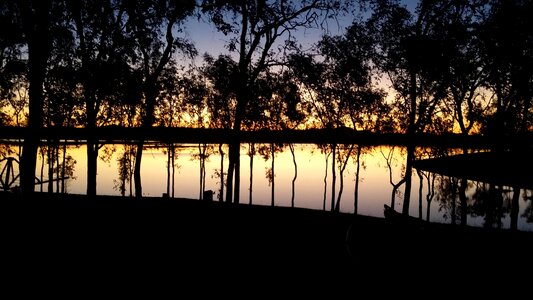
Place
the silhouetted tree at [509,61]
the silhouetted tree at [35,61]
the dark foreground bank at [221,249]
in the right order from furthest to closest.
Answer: the silhouetted tree at [509,61] < the silhouetted tree at [35,61] < the dark foreground bank at [221,249]

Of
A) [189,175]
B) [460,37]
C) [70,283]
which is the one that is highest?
[460,37]

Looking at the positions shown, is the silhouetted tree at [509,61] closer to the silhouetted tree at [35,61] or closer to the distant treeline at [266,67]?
the distant treeline at [266,67]

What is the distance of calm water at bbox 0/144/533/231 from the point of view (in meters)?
38.6

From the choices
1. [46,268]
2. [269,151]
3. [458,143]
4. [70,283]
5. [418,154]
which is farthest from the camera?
[269,151]

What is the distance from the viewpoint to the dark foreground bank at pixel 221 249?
4.83m

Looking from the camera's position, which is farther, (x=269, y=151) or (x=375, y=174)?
(x=375, y=174)

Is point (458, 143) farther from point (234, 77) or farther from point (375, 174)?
point (375, 174)

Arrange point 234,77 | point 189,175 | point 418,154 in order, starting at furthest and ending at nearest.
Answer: point 189,175 → point 418,154 → point 234,77

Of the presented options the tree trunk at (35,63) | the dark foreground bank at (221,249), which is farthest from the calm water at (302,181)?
the tree trunk at (35,63)

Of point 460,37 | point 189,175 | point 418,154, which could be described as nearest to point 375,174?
point 189,175

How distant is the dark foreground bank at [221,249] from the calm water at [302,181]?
11.6 feet

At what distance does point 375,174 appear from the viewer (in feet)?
520

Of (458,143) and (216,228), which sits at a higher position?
(458,143)

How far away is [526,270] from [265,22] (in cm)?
2205
